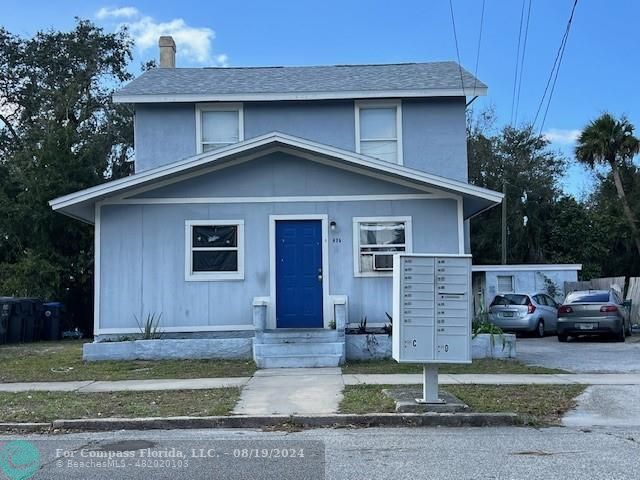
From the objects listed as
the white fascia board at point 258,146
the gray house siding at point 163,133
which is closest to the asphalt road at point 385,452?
the white fascia board at point 258,146

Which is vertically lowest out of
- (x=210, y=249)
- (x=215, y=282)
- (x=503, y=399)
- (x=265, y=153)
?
(x=503, y=399)

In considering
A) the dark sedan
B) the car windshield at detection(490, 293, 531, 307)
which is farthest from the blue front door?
the car windshield at detection(490, 293, 531, 307)

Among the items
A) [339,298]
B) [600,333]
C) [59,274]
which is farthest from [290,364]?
[59,274]

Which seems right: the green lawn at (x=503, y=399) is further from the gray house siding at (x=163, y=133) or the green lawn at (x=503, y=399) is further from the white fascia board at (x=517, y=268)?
the white fascia board at (x=517, y=268)

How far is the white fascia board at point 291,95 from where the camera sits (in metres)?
17.5

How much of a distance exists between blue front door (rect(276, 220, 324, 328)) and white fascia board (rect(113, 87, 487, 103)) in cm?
434

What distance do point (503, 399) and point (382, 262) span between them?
18.6ft

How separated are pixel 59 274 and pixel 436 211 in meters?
15.8

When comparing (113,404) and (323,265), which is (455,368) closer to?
(323,265)

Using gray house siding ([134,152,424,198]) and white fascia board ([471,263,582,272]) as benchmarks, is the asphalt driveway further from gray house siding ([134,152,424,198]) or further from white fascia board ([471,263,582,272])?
white fascia board ([471,263,582,272])

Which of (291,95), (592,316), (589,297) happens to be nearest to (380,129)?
(291,95)

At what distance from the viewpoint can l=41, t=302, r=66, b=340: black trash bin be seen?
890 inches

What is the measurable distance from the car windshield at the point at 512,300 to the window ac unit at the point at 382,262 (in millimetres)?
8184

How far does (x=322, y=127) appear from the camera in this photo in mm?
17906
